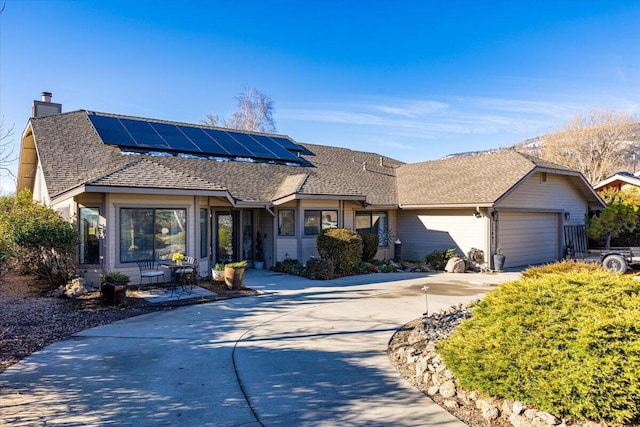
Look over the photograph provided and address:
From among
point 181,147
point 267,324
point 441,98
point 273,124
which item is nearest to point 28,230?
point 267,324

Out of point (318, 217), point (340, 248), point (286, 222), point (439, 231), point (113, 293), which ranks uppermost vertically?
point (318, 217)

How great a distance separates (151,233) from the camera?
11.6 m

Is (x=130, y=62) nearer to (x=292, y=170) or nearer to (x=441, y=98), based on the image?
(x=292, y=170)

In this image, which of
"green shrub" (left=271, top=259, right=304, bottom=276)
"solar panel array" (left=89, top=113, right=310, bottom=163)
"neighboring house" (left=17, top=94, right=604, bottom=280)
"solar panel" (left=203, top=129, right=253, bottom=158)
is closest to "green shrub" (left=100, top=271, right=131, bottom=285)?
"neighboring house" (left=17, top=94, right=604, bottom=280)

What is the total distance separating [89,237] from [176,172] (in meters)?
3.13

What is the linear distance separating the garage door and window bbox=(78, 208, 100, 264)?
1406 centimetres

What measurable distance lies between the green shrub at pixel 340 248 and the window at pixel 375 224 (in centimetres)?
300

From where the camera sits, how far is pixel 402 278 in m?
13.6

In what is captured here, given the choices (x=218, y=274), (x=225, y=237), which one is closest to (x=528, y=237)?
(x=225, y=237)

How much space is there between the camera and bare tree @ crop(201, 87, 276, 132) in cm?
3391

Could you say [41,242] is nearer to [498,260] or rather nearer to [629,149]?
[498,260]

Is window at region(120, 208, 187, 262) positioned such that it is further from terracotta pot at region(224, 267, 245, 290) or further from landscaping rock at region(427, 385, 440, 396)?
landscaping rock at region(427, 385, 440, 396)

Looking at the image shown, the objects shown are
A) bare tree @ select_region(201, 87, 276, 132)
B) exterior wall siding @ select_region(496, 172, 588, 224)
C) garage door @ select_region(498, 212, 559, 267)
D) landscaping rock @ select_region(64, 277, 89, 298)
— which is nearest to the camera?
landscaping rock @ select_region(64, 277, 89, 298)

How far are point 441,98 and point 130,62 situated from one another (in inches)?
725
